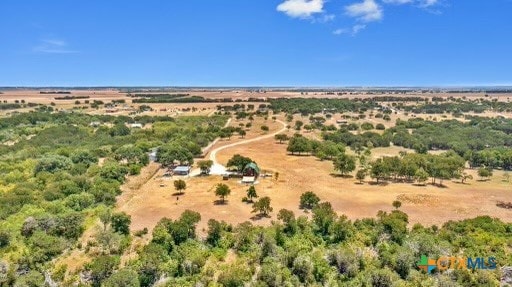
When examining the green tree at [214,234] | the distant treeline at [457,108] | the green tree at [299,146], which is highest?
the distant treeline at [457,108]

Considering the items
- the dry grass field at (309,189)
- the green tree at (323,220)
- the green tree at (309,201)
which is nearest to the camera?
the green tree at (323,220)

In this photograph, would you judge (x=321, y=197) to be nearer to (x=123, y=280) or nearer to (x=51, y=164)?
(x=123, y=280)

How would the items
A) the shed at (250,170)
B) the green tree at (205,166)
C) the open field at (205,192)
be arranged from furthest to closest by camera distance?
the green tree at (205,166) < the shed at (250,170) < the open field at (205,192)

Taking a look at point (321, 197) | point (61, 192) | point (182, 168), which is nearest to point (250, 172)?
point (182, 168)

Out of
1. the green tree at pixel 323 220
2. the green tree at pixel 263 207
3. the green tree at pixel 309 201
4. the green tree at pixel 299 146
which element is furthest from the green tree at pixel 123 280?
the green tree at pixel 299 146

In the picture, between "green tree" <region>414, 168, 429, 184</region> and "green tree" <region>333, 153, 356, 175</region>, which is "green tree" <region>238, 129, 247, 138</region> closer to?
"green tree" <region>333, 153, 356, 175</region>

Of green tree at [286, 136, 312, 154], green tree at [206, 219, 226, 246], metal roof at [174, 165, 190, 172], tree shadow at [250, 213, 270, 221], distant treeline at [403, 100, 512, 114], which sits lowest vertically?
tree shadow at [250, 213, 270, 221]

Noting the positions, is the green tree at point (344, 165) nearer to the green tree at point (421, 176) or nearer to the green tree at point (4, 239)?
the green tree at point (421, 176)

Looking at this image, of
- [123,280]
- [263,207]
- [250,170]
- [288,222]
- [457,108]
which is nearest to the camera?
[123,280]

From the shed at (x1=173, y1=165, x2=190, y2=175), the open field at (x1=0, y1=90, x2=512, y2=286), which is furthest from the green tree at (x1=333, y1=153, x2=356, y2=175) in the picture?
the shed at (x1=173, y1=165, x2=190, y2=175)
